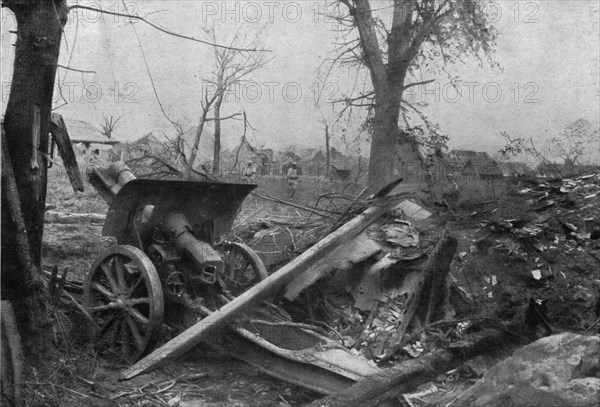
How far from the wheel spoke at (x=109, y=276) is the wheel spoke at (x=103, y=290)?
67 mm

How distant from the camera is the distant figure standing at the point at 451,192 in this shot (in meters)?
7.08

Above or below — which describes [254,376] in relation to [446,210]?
below

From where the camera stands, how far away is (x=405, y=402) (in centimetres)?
430

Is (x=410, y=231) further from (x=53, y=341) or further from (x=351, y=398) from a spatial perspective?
(x=53, y=341)

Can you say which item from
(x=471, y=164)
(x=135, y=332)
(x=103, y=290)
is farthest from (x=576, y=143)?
(x=103, y=290)

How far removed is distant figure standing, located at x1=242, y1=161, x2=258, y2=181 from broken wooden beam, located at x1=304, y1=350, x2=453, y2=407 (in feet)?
10.6

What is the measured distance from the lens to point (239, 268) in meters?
6.96

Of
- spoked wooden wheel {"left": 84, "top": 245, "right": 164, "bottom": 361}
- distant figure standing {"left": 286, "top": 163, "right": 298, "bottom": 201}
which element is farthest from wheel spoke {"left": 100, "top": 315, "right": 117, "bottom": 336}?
distant figure standing {"left": 286, "top": 163, "right": 298, "bottom": 201}

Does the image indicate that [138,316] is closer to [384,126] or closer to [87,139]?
[87,139]

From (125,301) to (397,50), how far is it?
388 cm

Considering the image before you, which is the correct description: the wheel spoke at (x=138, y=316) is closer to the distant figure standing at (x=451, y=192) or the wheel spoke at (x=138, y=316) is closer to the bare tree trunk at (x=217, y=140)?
the bare tree trunk at (x=217, y=140)

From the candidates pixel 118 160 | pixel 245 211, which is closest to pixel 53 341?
pixel 118 160

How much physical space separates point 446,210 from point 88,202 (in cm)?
471

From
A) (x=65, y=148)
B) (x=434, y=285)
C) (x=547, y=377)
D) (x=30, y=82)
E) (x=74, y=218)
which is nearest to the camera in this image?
(x=547, y=377)
